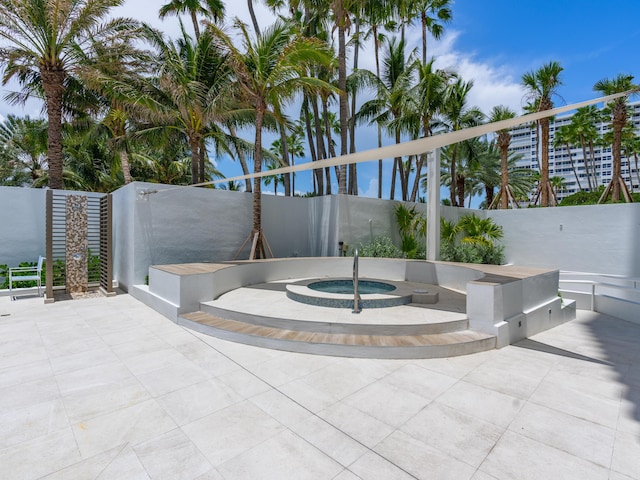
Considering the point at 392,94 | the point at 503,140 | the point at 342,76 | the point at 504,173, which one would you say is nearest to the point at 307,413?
the point at 342,76

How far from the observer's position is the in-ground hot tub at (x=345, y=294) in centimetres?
657

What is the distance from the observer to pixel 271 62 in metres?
10.2

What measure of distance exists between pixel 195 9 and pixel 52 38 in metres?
7.55

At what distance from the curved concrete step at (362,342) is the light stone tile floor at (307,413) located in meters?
0.16

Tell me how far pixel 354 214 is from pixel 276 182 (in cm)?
2795

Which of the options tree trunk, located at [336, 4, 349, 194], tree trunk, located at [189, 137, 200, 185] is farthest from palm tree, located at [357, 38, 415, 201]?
tree trunk, located at [189, 137, 200, 185]

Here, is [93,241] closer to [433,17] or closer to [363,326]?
[363,326]

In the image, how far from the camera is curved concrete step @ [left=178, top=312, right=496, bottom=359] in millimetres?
4766

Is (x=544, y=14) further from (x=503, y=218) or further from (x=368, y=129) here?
(x=368, y=129)

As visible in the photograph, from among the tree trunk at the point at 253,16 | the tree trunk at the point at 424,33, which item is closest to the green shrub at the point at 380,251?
the tree trunk at the point at 253,16

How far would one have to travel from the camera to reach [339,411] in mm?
3389

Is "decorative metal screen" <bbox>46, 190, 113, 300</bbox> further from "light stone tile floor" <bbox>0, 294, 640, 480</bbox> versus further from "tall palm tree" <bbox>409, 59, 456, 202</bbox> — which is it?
"tall palm tree" <bbox>409, 59, 456, 202</bbox>

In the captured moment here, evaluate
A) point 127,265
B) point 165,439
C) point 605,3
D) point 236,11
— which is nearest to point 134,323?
point 127,265

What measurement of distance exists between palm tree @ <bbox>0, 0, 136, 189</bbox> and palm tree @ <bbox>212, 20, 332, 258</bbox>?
4830 mm
